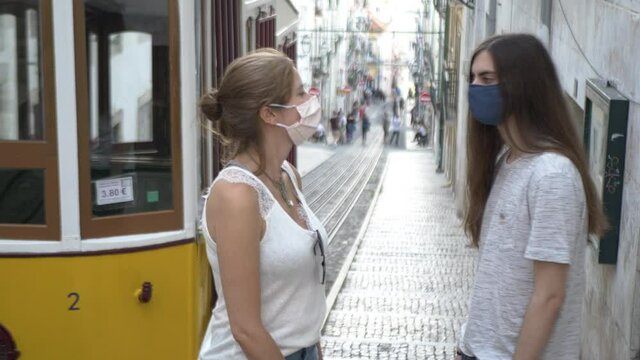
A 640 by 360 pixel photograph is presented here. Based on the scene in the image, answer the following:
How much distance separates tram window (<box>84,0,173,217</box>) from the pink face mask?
170 centimetres

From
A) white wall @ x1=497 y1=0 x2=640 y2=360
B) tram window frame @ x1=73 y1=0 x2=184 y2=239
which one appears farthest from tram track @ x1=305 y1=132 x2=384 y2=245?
tram window frame @ x1=73 y1=0 x2=184 y2=239

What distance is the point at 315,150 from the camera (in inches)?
1582

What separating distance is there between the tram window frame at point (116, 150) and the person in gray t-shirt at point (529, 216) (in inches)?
75.6

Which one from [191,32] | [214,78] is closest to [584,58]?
[214,78]

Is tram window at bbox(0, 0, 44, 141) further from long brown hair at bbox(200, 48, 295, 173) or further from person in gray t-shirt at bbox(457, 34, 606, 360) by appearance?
person in gray t-shirt at bbox(457, 34, 606, 360)

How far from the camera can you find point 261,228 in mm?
2578

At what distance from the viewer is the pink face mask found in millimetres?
2729

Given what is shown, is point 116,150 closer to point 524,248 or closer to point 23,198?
point 23,198

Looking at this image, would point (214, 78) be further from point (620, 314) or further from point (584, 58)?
point (584, 58)

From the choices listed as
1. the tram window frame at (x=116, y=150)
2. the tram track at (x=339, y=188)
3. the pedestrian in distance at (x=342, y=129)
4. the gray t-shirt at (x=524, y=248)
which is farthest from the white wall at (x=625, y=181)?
the pedestrian in distance at (x=342, y=129)

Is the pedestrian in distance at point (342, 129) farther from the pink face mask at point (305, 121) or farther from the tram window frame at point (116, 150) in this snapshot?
the pink face mask at point (305, 121)

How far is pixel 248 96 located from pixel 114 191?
185 cm

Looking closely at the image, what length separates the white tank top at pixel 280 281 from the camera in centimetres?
260

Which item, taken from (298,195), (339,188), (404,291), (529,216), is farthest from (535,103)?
(339,188)
